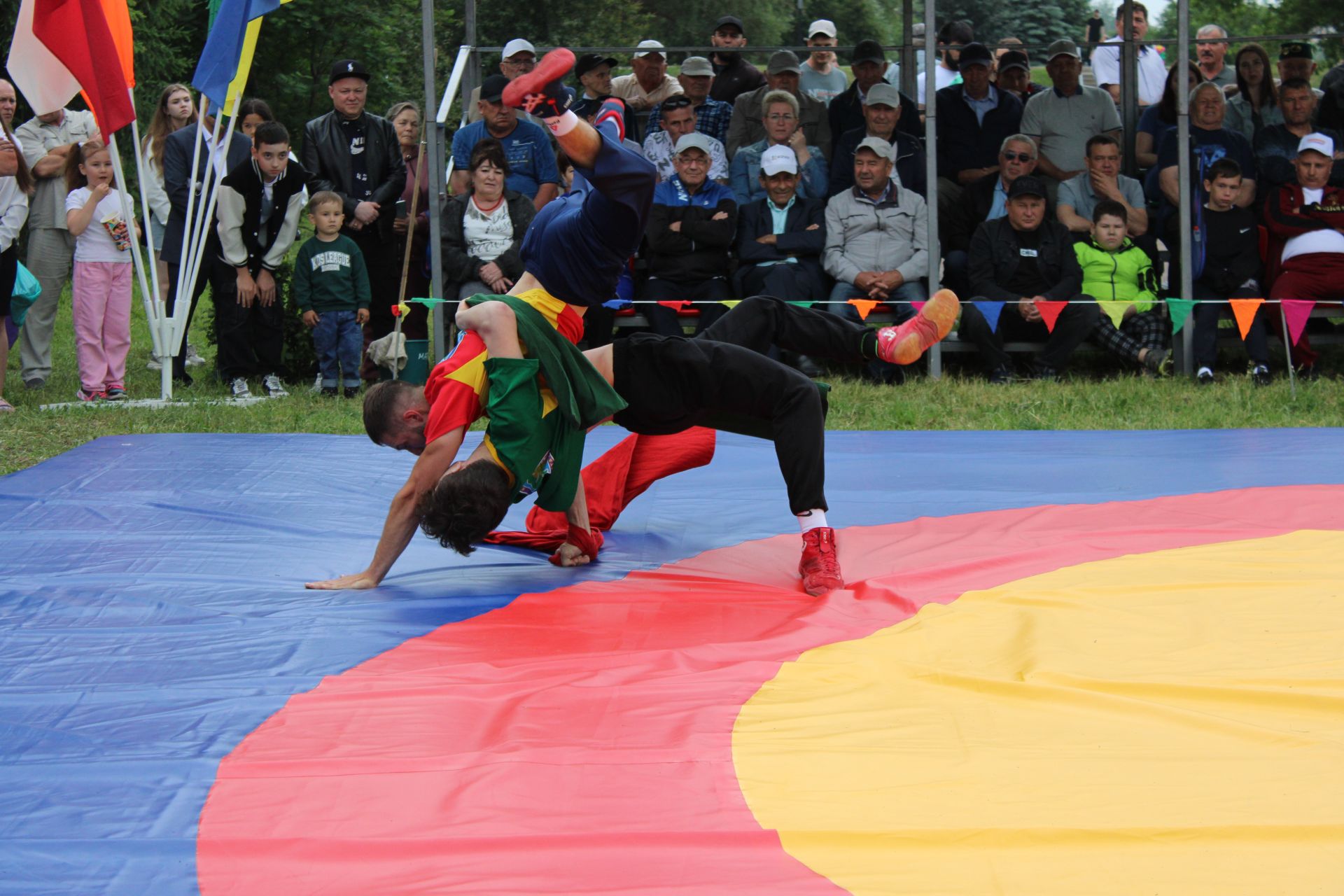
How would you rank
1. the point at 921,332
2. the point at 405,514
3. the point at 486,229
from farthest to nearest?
the point at 486,229, the point at 921,332, the point at 405,514

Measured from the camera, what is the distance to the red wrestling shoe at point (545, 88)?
11.8 ft

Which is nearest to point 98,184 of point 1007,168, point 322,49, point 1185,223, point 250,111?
point 250,111

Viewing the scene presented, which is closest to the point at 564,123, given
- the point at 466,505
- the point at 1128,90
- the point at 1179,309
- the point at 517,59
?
the point at 466,505

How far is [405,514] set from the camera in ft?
11.7

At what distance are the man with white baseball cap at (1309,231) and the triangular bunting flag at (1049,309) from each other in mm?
1195

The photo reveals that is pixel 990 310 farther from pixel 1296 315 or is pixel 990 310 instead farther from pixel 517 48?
pixel 517 48

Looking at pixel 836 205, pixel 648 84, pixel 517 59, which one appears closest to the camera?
pixel 836 205

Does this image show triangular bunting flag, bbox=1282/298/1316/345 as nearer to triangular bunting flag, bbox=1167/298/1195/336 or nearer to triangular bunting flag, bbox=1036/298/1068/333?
triangular bunting flag, bbox=1167/298/1195/336

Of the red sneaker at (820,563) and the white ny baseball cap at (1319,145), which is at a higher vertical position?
the white ny baseball cap at (1319,145)

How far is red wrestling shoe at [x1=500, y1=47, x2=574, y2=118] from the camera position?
11.8 feet

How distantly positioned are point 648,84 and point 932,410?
3.35 metres

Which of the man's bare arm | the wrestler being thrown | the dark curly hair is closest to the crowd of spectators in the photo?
the wrestler being thrown

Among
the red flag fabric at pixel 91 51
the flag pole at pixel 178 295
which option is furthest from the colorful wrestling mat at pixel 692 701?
the red flag fabric at pixel 91 51

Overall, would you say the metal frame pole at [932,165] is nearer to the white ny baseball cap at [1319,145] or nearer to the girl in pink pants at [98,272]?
the white ny baseball cap at [1319,145]
